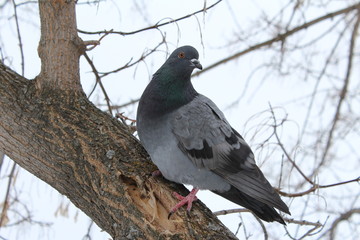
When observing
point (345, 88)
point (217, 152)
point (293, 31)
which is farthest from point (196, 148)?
point (345, 88)

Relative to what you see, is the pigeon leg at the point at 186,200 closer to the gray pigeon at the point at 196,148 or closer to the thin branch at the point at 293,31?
the gray pigeon at the point at 196,148

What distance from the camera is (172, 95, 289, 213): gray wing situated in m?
3.19

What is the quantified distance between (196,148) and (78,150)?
826mm

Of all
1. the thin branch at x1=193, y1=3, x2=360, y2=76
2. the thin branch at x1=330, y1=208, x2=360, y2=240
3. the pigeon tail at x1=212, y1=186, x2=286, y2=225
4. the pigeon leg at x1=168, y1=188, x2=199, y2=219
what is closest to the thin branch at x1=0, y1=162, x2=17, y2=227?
the pigeon leg at x1=168, y1=188, x2=199, y2=219

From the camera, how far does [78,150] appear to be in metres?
3.20

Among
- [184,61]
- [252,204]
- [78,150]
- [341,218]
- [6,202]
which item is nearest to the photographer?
[78,150]

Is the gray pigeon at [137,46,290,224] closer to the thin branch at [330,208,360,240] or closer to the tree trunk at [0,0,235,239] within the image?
the tree trunk at [0,0,235,239]

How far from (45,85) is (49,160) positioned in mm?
621

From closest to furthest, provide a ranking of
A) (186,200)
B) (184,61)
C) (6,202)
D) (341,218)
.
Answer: (186,200) → (184,61) → (6,202) → (341,218)

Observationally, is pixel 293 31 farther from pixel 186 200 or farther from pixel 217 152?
pixel 186 200

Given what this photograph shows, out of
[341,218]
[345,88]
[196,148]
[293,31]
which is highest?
[293,31]

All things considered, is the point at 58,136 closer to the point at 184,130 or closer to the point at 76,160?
the point at 76,160

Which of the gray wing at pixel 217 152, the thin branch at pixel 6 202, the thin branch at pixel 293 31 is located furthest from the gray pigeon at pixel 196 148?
the thin branch at pixel 293 31

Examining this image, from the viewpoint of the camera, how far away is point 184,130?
3217mm
